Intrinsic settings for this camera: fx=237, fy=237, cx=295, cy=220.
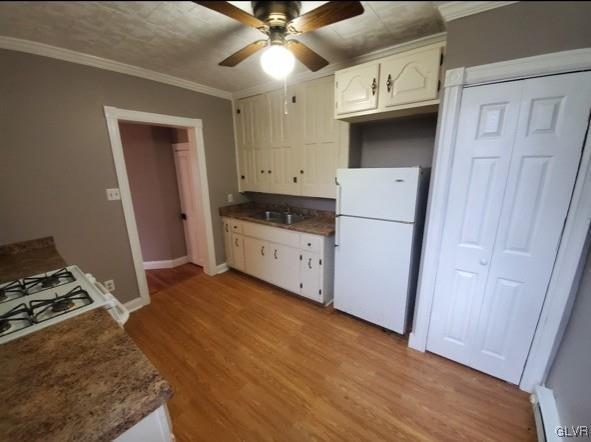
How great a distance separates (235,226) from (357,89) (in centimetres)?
197

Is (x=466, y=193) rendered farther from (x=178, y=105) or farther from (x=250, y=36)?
(x=178, y=105)

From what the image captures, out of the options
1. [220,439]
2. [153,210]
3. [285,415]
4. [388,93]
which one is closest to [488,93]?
[388,93]

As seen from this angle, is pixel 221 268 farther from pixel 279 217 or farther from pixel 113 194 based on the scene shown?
pixel 113 194

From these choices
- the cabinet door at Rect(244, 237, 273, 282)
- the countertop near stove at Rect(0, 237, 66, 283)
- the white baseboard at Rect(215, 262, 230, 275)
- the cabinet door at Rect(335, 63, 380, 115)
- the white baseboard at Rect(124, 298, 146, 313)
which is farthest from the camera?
the white baseboard at Rect(215, 262, 230, 275)

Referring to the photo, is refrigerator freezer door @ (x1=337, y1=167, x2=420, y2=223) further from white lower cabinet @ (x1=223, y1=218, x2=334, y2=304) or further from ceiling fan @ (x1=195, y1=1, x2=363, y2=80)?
ceiling fan @ (x1=195, y1=1, x2=363, y2=80)

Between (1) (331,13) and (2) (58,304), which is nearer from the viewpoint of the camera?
(1) (331,13)

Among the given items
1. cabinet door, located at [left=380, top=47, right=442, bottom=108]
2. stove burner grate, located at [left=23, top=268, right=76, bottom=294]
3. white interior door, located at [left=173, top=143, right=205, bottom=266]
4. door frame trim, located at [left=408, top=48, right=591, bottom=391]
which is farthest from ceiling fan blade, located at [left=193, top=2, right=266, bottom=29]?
white interior door, located at [left=173, top=143, right=205, bottom=266]

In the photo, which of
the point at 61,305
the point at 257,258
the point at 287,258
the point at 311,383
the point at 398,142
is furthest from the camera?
the point at 257,258

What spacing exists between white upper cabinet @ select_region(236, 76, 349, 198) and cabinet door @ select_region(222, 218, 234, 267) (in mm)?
557

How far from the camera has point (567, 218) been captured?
1.21m

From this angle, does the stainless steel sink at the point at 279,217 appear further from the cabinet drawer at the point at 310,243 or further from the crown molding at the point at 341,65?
the crown molding at the point at 341,65

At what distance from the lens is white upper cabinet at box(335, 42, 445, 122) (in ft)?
5.11

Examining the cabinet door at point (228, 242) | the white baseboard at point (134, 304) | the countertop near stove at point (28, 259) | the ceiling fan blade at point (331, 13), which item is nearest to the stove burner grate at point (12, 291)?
the countertop near stove at point (28, 259)

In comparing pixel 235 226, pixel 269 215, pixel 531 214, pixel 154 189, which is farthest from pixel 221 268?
pixel 531 214
